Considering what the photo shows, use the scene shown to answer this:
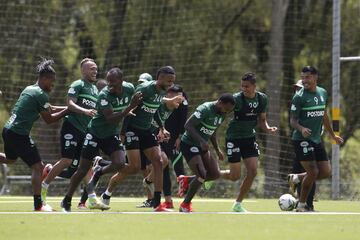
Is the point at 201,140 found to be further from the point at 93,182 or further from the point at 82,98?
the point at 82,98

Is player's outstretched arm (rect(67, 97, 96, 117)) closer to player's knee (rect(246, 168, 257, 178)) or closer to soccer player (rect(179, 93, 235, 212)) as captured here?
soccer player (rect(179, 93, 235, 212))

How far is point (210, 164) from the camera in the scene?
15148 millimetres

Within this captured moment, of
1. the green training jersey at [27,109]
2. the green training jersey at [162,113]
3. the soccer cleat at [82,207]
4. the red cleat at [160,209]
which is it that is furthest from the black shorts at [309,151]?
the green training jersey at [27,109]

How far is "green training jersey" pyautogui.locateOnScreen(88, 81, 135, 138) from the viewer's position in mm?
14609

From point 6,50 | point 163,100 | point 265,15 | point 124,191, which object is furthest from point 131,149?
point 265,15

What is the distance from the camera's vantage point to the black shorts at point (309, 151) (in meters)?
15.4

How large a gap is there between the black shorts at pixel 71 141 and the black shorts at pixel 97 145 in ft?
4.05

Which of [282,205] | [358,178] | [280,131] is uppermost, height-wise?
[282,205]

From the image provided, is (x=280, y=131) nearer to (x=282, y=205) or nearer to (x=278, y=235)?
(x=282, y=205)

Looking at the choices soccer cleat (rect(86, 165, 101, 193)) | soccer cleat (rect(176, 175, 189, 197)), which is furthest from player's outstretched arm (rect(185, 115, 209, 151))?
soccer cleat (rect(176, 175, 189, 197))

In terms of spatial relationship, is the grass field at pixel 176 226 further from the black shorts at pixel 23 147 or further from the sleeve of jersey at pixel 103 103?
the sleeve of jersey at pixel 103 103

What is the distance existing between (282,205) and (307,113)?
4.64 ft

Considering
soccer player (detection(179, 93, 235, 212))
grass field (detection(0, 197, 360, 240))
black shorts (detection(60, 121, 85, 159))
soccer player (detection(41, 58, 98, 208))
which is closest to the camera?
grass field (detection(0, 197, 360, 240))

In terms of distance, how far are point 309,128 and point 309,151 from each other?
1.18ft
